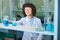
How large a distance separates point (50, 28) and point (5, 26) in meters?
0.58

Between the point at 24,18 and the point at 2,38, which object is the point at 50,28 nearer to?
the point at 24,18

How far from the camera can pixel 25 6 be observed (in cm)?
166

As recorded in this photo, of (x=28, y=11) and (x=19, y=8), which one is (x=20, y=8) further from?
(x=28, y=11)

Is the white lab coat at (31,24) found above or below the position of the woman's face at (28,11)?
below

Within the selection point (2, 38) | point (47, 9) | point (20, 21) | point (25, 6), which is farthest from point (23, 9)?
point (2, 38)

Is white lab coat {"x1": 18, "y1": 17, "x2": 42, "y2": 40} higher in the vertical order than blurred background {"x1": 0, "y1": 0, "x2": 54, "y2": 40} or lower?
lower

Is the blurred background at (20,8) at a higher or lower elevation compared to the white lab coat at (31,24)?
higher

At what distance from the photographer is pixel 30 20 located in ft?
5.29

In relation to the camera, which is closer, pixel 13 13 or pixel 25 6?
pixel 25 6

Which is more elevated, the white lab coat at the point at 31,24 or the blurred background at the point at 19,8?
the blurred background at the point at 19,8

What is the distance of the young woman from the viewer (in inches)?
62.5

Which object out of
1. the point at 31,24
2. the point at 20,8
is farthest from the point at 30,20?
the point at 20,8

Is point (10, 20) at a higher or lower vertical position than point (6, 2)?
lower

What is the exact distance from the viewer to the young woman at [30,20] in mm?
1587
